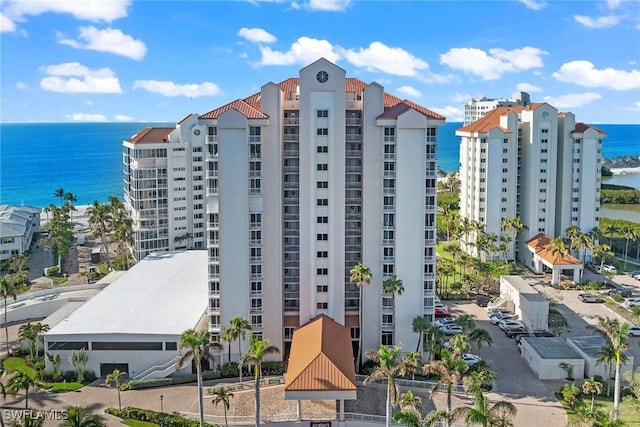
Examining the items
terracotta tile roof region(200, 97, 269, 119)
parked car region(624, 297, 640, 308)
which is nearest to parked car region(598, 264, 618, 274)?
parked car region(624, 297, 640, 308)

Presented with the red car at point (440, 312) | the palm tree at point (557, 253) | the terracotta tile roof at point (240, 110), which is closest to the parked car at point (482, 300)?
the red car at point (440, 312)

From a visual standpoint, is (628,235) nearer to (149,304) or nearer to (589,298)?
(589,298)

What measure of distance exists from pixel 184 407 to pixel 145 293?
18886 mm

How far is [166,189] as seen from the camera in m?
83.3

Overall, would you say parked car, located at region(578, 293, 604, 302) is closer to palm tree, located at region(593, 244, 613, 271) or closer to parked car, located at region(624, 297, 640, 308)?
parked car, located at region(624, 297, 640, 308)

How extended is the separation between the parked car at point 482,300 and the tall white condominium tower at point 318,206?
18.6 metres

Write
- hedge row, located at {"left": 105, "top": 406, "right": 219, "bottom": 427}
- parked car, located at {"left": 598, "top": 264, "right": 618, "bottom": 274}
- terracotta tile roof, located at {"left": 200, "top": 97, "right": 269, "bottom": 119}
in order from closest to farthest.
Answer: hedge row, located at {"left": 105, "top": 406, "right": 219, "bottom": 427}, terracotta tile roof, located at {"left": 200, "top": 97, "right": 269, "bottom": 119}, parked car, located at {"left": 598, "top": 264, "right": 618, "bottom": 274}

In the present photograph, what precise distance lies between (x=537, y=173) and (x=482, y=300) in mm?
24551

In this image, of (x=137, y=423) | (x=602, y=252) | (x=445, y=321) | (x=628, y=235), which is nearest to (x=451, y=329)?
(x=445, y=321)

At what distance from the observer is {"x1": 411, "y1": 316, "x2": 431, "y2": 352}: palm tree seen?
47.9 m

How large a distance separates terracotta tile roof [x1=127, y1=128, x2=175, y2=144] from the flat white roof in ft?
63.0

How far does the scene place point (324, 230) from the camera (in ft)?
163

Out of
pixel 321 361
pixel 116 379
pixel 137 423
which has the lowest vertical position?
pixel 137 423

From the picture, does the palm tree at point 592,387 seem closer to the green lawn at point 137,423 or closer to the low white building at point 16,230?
the green lawn at point 137,423
